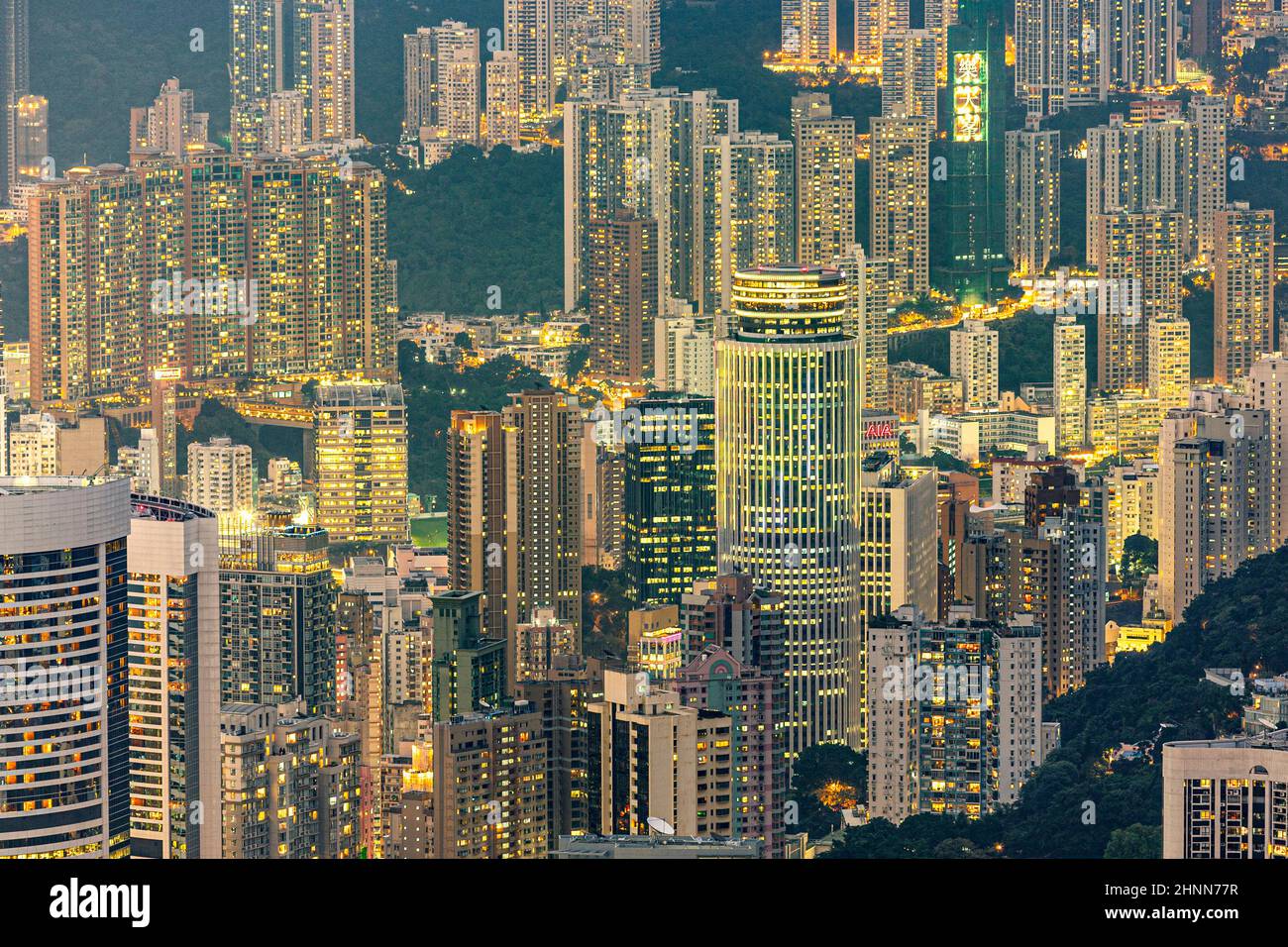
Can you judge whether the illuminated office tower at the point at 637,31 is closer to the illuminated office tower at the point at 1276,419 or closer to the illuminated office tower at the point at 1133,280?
the illuminated office tower at the point at 1133,280

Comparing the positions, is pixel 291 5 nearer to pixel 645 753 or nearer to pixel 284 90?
pixel 284 90

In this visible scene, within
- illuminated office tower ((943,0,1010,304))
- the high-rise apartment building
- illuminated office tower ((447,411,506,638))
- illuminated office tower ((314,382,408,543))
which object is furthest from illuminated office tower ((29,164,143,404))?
the high-rise apartment building

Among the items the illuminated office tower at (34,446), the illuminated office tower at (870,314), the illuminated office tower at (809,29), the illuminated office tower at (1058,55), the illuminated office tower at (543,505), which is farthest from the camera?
the illuminated office tower at (809,29)

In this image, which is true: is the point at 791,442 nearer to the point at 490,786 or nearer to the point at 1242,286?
the point at 1242,286

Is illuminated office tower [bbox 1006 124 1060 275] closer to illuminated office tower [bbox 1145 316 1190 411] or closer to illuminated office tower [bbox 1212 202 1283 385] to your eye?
illuminated office tower [bbox 1212 202 1283 385]

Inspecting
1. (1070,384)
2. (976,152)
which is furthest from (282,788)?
(976,152)

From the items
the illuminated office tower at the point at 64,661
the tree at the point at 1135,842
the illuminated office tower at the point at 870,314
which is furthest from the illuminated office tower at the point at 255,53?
the illuminated office tower at the point at 64,661
